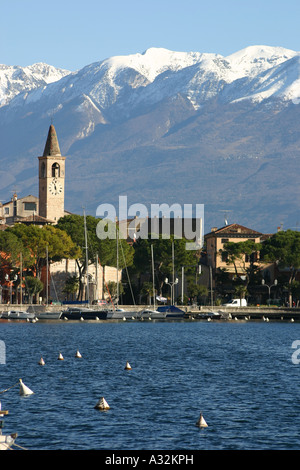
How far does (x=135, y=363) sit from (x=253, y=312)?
8354cm

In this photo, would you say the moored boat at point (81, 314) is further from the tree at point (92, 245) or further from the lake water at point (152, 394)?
the lake water at point (152, 394)

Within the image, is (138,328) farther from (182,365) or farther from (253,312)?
(182,365)

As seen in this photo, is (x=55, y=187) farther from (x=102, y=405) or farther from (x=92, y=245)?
(x=102, y=405)

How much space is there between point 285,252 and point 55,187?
50.6 m

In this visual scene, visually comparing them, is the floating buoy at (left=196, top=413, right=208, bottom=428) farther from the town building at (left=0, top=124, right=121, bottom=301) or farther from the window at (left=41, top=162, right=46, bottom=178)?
the window at (left=41, top=162, right=46, bottom=178)

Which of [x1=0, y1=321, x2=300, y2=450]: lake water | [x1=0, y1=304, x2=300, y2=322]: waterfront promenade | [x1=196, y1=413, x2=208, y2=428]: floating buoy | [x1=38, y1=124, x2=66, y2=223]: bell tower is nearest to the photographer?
[x1=0, y1=321, x2=300, y2=450]: lake water

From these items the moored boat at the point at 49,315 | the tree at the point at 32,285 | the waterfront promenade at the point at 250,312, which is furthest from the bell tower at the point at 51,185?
the moored boat at the point at 49,315

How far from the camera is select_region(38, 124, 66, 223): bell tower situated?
616 feet

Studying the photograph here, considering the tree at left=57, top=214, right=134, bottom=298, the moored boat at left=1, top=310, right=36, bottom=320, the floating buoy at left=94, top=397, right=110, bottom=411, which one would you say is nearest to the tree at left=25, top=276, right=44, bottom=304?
the tree at left=57, top=214, right=134, bottom=298

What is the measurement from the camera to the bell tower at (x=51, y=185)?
616ft

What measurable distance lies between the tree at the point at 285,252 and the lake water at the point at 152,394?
70.0 metres

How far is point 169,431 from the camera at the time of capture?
41438 millimetres
